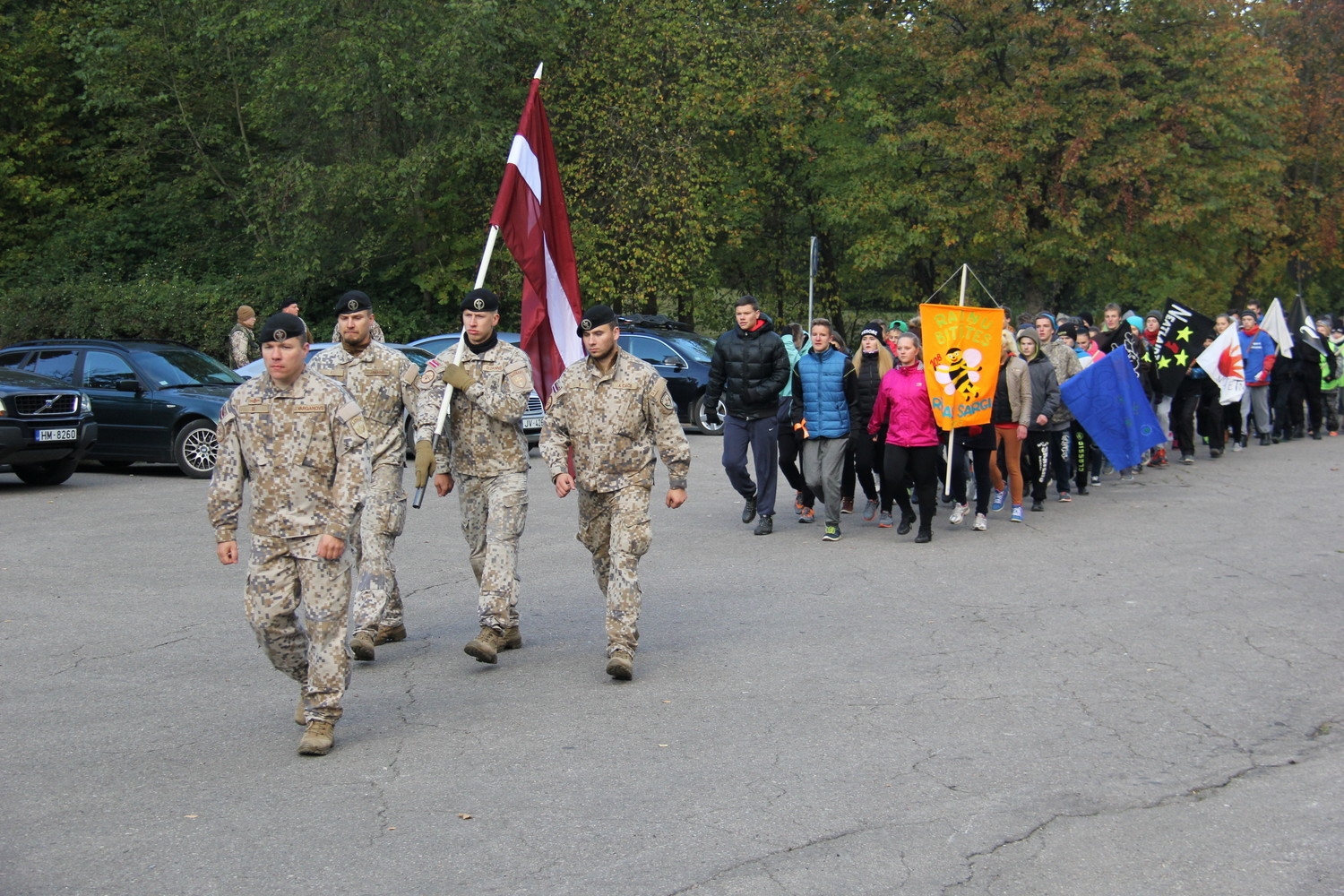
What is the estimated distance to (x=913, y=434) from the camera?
11234 mm

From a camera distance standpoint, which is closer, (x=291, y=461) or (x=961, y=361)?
(x=291, y=461)

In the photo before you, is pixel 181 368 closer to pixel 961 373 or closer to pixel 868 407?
pixel 868 407

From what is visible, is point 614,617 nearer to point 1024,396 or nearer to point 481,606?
point 481,606

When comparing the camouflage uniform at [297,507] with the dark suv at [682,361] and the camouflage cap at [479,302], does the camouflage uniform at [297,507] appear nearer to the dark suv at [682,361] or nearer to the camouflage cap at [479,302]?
the camouflage cap at [479,302]

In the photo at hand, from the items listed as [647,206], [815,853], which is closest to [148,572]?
[815,853]

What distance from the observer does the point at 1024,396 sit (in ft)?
41.1

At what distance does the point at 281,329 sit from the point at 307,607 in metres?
1.22

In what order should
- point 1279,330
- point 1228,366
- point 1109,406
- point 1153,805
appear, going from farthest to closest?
point 1279,330 < point 1228,366 < point 1109,406 < point 1153,805

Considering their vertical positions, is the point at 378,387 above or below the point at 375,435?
above

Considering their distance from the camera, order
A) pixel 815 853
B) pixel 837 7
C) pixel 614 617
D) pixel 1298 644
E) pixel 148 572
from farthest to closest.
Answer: pixel 837 7 → pixel 148 572 → pixel 1298 644 → pixel 614 617 → pixel 815 853

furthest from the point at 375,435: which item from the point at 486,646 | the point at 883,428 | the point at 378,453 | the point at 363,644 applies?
the point at 883,428

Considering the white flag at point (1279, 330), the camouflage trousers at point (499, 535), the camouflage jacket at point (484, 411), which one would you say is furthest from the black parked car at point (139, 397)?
the white flag at point (1279, 330)

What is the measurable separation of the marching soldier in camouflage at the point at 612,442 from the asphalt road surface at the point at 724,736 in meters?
0.72

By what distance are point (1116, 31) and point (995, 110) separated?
133 inches
